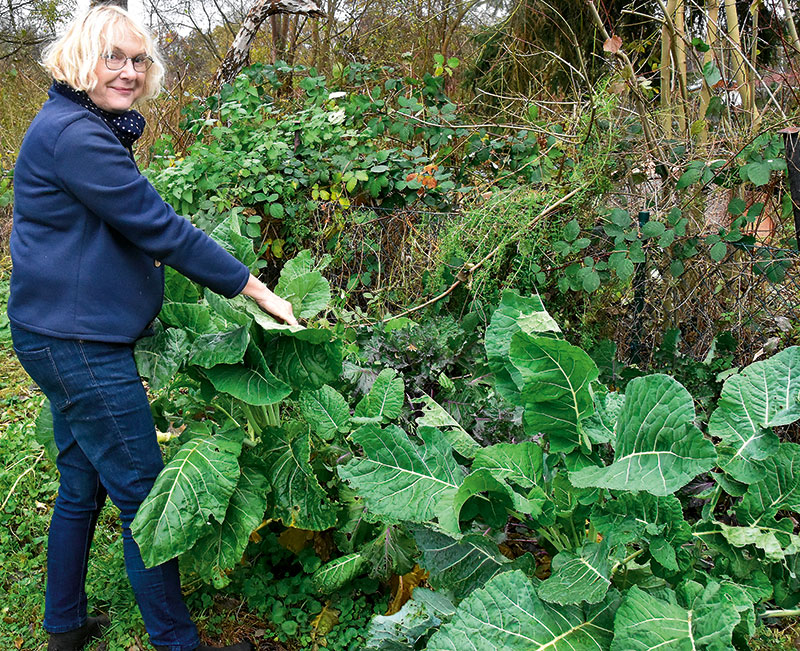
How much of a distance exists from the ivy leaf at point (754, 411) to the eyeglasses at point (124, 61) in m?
1.87

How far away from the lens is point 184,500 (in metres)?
1.92

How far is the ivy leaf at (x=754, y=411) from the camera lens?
1.79m

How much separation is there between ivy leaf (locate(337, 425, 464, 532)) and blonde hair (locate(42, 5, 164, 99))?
4.04 feet

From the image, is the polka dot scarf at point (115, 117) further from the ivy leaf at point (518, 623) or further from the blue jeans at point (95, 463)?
the ivy leaf at point (518, 623)

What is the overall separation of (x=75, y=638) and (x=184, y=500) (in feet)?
2.64

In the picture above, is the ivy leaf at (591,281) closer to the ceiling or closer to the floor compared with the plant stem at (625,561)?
closer to the ceiling

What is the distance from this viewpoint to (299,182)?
4.29 meters

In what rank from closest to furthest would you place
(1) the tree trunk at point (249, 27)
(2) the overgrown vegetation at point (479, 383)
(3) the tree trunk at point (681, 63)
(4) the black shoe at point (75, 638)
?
(2) the overgrown vegetation at point (479, 383)
(4) the black shoe at point (75, 638)
(3) the tree trunk at point (681, 63)
(1) the tree trunk at point (249, 27)

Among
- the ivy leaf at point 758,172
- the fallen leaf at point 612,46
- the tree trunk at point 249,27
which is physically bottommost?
the ivy leaf at point 758,172

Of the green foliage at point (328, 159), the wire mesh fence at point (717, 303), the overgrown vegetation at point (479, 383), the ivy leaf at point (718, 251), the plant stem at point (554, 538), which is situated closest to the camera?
the overgrown vegetation at point (479, 383)

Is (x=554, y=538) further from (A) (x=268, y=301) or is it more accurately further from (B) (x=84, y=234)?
(B) (x=84, y=234)

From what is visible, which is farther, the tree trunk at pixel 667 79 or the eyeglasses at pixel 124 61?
the tree trunk at pixel 667 79

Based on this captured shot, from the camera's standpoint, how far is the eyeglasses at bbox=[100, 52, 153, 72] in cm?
185

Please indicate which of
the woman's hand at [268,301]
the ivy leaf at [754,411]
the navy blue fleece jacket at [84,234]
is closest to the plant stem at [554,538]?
the ivy leaf at [754,411]
